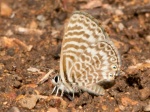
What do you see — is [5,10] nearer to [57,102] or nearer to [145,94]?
[57,102]

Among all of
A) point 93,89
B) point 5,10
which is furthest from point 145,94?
point 5,10

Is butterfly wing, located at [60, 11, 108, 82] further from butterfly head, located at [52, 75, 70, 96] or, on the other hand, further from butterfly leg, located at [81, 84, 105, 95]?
butterfly leg, located at [81, 84, 105, 95]

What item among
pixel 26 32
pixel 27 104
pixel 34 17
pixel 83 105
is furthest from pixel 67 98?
pixel 34 17

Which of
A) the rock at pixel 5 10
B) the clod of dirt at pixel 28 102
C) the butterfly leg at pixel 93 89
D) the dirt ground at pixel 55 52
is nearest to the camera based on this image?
the clod of dirt at pixel 28 102

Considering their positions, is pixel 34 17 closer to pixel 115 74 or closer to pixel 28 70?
pixel 28 70

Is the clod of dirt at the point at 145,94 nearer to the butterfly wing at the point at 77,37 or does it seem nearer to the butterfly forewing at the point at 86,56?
the butterfly forewing at the point at 86,56

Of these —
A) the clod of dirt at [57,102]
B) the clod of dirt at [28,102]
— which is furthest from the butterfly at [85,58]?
the clod of dirt at [28,102]

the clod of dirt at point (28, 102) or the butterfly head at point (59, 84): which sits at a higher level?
the butterfly head at point (59, 84)

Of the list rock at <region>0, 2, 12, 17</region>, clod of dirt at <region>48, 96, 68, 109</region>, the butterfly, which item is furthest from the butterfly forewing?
rock at <region>0, 2, 12, 17</region>
